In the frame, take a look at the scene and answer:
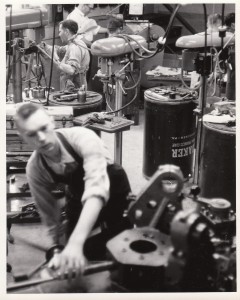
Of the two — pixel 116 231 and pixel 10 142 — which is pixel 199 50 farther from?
pixel 116 231

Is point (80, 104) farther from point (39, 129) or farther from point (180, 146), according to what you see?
point (39, 129)

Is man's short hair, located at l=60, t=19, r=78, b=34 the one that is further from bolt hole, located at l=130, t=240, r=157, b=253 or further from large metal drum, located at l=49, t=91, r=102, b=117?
bolt hole, located at l=130, t=240, r=157, b=253

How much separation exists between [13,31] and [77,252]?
4.04 ft

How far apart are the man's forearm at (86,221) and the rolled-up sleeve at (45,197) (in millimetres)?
229

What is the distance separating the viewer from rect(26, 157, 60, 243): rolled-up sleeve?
162 cm

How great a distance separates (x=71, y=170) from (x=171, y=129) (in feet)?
5.40

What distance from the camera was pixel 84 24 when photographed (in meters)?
4.35

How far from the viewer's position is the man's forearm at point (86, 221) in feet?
4.60

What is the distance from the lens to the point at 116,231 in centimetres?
164

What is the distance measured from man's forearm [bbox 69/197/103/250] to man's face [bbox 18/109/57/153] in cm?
24

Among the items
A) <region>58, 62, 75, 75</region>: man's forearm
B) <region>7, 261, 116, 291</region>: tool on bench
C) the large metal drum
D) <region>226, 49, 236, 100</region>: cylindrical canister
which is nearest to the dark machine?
<region>7, 261, 116, 291</region>: tool on bench

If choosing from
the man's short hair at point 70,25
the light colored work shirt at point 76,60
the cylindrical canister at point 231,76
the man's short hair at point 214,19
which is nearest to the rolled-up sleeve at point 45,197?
the cylindrical canister at point 231,76

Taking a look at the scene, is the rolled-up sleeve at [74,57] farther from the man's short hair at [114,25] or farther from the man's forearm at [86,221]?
the man's forearm at [86,221]

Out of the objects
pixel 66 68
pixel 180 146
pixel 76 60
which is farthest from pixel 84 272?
pixel 76 60
